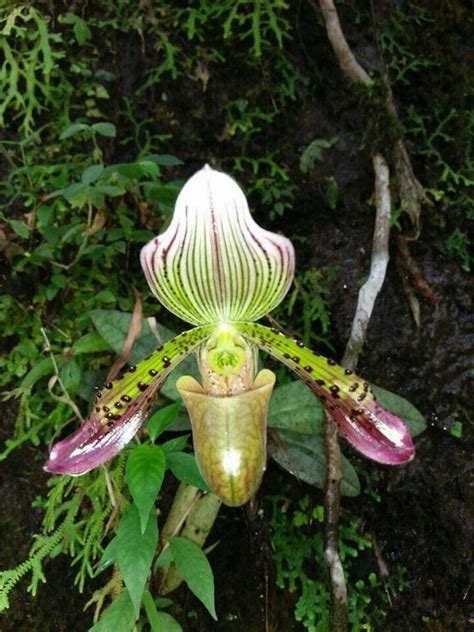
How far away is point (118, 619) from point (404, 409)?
84 cm

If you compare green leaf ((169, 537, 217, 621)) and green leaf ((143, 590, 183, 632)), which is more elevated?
green leaf ((169, 537, 217, 621))

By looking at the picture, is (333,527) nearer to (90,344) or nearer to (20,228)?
(90,344)

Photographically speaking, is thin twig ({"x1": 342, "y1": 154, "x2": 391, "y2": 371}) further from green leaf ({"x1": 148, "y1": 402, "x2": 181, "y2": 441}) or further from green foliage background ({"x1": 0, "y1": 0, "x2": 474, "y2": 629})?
green leaf ({"x1": 148, "y1": 402, "x2": 181, "y2": 441})

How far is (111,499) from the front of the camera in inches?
61.6

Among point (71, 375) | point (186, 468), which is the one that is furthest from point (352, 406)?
point (71, 375)

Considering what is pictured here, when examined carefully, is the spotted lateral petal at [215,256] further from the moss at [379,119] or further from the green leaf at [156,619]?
the moss at [379,119]

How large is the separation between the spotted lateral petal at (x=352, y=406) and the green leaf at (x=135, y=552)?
1.50ft

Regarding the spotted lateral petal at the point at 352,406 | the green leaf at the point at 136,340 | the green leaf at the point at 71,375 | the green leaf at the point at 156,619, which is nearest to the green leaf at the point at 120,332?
the green leaf at the point at 136,340

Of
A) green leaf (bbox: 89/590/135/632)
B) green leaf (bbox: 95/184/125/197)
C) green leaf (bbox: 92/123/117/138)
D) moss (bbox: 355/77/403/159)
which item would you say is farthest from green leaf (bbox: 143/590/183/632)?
moss (bbox: 355/77/403/159)

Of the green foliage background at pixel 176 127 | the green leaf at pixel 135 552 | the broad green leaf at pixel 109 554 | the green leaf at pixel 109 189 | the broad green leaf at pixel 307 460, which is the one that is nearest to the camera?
the green leaf at pixel 135 552

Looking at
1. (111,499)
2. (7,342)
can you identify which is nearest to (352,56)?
(7,342)

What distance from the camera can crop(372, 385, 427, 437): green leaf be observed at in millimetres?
1599

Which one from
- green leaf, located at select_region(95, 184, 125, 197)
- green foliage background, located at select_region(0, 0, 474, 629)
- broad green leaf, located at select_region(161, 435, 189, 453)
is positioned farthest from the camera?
Answer: green foliage background, located at select_region(0, 0, 474, 629)

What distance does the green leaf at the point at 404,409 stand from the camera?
62.9 inches
